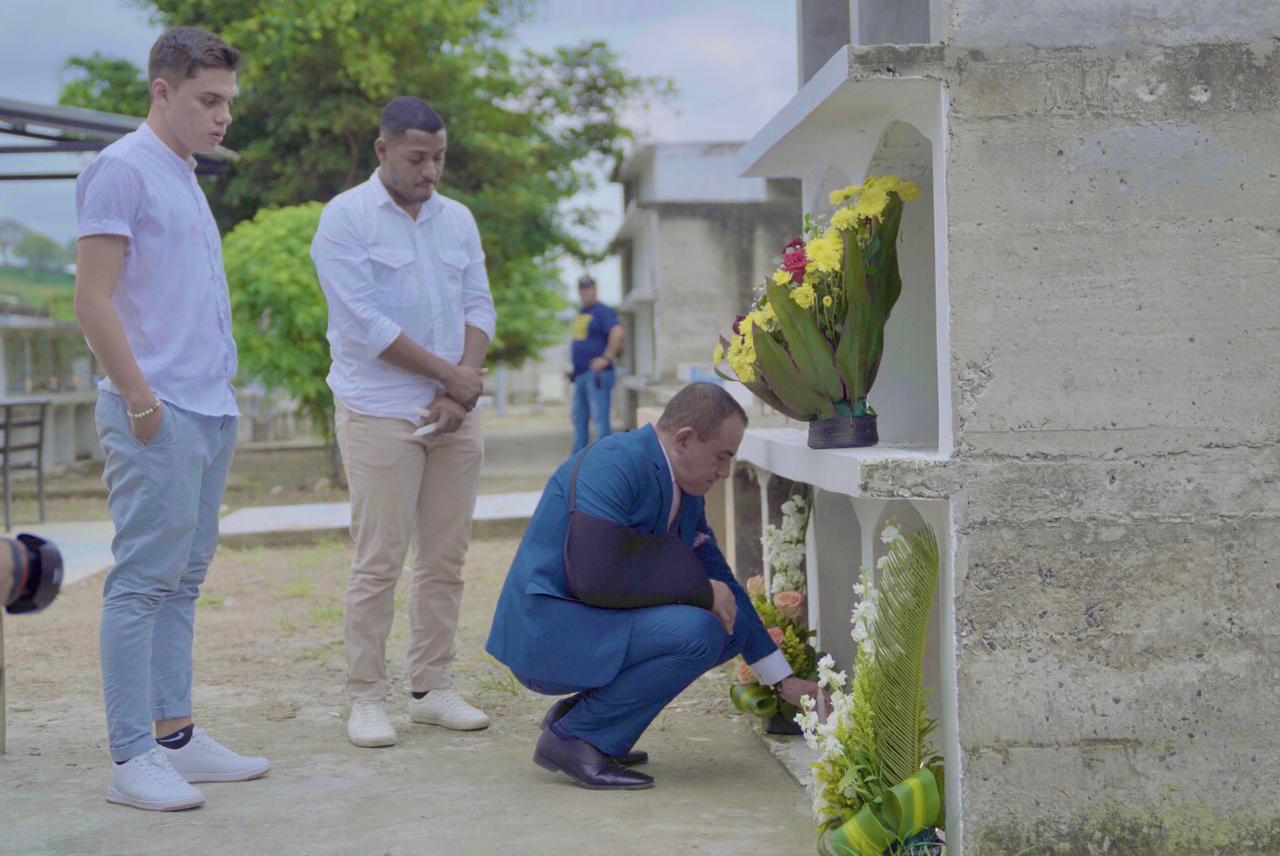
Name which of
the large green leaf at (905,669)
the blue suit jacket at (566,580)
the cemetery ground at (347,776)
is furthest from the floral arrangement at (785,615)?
the large green leaf at (905,669)

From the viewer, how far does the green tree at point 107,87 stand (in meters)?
20.8

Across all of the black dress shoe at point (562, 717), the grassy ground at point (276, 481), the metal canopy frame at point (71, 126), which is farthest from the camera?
the grassy ground at point (276, 481)

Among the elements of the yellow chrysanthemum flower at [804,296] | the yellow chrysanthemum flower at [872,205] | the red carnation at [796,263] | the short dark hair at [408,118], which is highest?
the short dark hair at [408,118]

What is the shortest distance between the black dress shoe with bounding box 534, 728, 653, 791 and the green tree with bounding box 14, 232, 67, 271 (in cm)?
Result: 1963

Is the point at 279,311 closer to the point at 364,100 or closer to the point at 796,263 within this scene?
the point at 364,100

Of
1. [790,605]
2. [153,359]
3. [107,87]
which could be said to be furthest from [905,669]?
[107,87]

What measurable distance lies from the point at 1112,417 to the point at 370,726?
8.52ft

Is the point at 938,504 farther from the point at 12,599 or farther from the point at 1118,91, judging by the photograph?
the point at 12,599

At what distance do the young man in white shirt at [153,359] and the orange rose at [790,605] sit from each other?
1934mm

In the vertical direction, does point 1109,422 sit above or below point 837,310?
below

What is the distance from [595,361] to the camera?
1609 cm

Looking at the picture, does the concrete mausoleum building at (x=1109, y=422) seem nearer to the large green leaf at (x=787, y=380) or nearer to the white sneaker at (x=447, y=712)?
the large green leaf at (x=787, y=380)

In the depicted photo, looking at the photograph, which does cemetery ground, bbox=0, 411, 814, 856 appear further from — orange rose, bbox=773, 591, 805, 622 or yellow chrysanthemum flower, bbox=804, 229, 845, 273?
yellow chrysanthemum flower, bbox=804, 229, 845, 273

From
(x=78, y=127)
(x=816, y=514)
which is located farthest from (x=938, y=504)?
(x=78, y=127)
